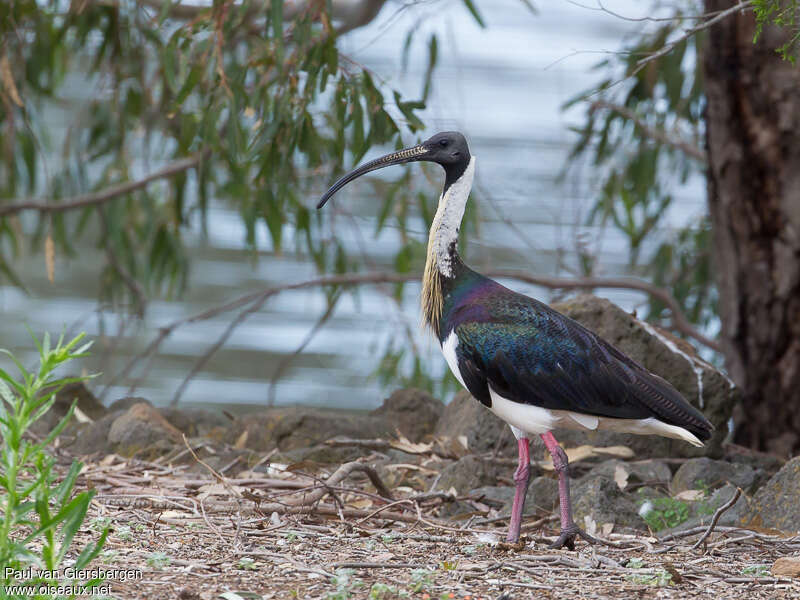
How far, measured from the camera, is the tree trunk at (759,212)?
5855 mm

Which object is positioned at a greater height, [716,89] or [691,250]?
[716,89]

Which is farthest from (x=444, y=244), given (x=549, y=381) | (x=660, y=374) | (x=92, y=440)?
(x=92, y=440)

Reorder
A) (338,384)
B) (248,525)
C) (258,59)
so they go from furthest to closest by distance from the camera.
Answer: (338,384) < (258,59) < (248,525)

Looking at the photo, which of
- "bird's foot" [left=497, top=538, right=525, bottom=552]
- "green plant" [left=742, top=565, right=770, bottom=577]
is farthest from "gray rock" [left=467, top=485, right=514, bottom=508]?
"green plant" [left=742, top=565, right=770, bottom=577]

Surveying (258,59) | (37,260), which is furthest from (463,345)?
(37,260)

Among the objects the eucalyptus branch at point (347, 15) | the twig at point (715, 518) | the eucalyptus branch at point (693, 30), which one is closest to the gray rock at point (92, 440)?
the eucalyptus branch at point (347, 15)

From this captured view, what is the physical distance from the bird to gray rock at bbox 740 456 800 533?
0.36 meters

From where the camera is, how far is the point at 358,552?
344 centimetres

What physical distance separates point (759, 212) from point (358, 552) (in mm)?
3394

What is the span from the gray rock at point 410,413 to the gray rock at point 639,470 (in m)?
1.08

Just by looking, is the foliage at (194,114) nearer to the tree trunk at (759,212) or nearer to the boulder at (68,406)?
the boulder at (68,406)

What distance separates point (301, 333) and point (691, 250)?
702 cm

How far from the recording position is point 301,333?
46.3 feet

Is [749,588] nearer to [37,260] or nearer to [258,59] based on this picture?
[258,59]
